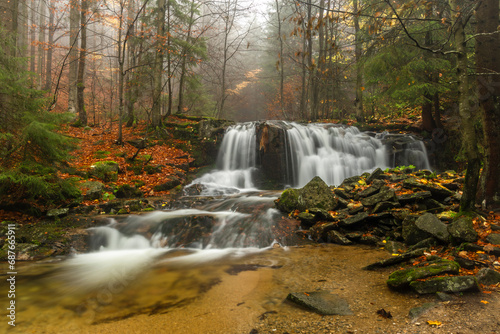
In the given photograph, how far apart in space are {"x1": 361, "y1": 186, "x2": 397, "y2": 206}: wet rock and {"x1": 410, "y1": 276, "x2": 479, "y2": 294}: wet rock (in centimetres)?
339

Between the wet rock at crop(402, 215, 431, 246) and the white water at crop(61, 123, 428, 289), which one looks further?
the white water at crop(61, 123, 428, 289)

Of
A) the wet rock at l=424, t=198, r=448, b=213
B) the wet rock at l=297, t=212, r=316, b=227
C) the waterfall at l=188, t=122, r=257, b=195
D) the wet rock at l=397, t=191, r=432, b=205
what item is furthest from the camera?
the waterfall at l=188, t=122, r=257, b=195

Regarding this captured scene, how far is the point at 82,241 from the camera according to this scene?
597 cm

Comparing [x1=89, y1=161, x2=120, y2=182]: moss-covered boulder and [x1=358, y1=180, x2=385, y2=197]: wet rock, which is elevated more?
[x1=89, y1=161, x2=120, y2=182]: moss-covered boulder

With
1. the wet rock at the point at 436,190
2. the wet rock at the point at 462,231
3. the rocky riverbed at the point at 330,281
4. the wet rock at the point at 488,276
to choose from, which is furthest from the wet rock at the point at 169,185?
the wet rock at the point at 488,276

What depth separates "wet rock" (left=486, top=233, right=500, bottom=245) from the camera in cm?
373

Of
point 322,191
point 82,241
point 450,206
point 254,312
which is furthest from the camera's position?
point 322,191

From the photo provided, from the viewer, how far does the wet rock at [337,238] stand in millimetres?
5512

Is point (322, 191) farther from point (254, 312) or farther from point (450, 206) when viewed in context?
point (254, 312)

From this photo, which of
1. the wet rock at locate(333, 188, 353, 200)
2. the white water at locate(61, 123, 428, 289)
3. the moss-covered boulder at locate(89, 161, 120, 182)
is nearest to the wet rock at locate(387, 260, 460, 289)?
the white water at locate(61, 123, 428, 289)

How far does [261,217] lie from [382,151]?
8.16 meters

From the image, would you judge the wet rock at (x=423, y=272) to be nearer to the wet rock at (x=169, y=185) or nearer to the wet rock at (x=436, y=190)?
the wet rock at (x=436, y=190)

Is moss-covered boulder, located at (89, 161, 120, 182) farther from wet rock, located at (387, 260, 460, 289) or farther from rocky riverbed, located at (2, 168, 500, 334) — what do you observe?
wet rock, located at (387, 260, 460, 289)

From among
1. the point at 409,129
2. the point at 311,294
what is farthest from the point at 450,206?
the point at 409,129
